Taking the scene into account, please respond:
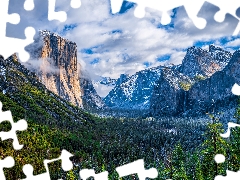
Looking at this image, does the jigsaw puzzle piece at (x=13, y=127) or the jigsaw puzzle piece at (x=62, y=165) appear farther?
the jigsaw puzzle piece at (x=13, y=127)

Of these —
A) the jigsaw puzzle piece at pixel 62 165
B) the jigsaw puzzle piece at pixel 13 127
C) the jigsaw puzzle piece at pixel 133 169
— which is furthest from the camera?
the jigsaw puzzle piece at pixel 13 127

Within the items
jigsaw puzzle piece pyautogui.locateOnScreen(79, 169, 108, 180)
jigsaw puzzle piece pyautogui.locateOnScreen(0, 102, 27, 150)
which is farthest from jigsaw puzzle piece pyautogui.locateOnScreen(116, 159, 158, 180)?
jigsaw puzzle piece pyautogui.locateOnScreen(0, 102, 27, 150)

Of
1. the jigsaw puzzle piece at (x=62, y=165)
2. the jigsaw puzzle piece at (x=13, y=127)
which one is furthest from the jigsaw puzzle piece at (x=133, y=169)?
the jigsaw puzzle piece at (x=13, y=127)

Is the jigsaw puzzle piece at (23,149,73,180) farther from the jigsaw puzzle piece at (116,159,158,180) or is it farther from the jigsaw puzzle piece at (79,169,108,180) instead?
the jigsaw puzzle piece at (116,159,158,180)

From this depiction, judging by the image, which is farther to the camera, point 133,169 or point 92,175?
point 92,175

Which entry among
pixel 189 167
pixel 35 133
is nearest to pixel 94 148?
pixel 35 133

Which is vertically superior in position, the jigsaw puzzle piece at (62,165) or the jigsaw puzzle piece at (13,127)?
the jigsaw puzzle piece at (13,127)

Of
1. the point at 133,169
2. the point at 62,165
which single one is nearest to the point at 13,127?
the point at 62,165

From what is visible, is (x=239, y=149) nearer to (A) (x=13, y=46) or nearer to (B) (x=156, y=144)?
(A) (x=13, y=46)

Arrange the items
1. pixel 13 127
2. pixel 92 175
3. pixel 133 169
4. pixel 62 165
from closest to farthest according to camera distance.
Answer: pixel 133 169, pixel 62 165, pixel 92 175, pixel 13 127

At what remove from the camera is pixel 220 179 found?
15.1 metres

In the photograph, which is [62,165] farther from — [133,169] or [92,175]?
[133,169]

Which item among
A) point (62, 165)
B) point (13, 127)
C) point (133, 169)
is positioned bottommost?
point (133, 169)

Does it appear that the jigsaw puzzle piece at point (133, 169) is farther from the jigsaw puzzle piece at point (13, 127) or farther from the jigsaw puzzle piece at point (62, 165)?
the jigsaw puzzle piece at point (13, 127)
